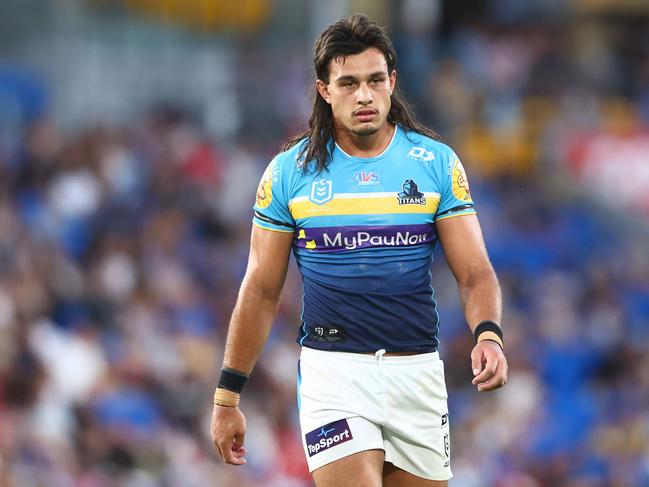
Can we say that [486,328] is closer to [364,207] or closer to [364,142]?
[364,207]

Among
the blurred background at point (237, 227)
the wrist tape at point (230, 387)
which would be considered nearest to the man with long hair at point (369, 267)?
the wrist tape at point (230, 387)

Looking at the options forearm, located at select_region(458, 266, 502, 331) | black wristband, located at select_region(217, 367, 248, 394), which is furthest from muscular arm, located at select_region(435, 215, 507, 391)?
black wristband, located at select_region(217, 367, 248, 394)

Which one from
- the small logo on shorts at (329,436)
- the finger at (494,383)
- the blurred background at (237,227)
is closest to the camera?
the finger at (494,383)

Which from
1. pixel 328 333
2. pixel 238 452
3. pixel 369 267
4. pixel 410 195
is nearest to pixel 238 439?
pixel 238 452

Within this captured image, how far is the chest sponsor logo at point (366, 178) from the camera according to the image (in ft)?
20.1

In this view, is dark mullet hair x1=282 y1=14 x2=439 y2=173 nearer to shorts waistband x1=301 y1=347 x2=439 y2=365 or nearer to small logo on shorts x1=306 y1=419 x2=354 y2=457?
shorts waistband x1=301 y1=347 x2=439 y2=365

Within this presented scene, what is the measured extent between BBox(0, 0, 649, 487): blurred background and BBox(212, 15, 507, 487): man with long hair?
5380 mm

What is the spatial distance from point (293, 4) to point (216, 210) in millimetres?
5596

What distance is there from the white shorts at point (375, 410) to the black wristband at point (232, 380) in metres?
0.30

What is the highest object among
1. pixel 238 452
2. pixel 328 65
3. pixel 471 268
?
pixel 328 65

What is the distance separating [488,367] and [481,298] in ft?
1.42

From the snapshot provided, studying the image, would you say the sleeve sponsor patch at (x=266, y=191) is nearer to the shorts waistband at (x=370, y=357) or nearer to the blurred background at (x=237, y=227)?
the shorts waistband at (x=370, y=357)

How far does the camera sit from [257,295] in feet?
20.6

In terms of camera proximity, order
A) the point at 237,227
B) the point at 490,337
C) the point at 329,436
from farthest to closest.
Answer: the point at 237,227 < the point at 329,436 < the point at 490,337
